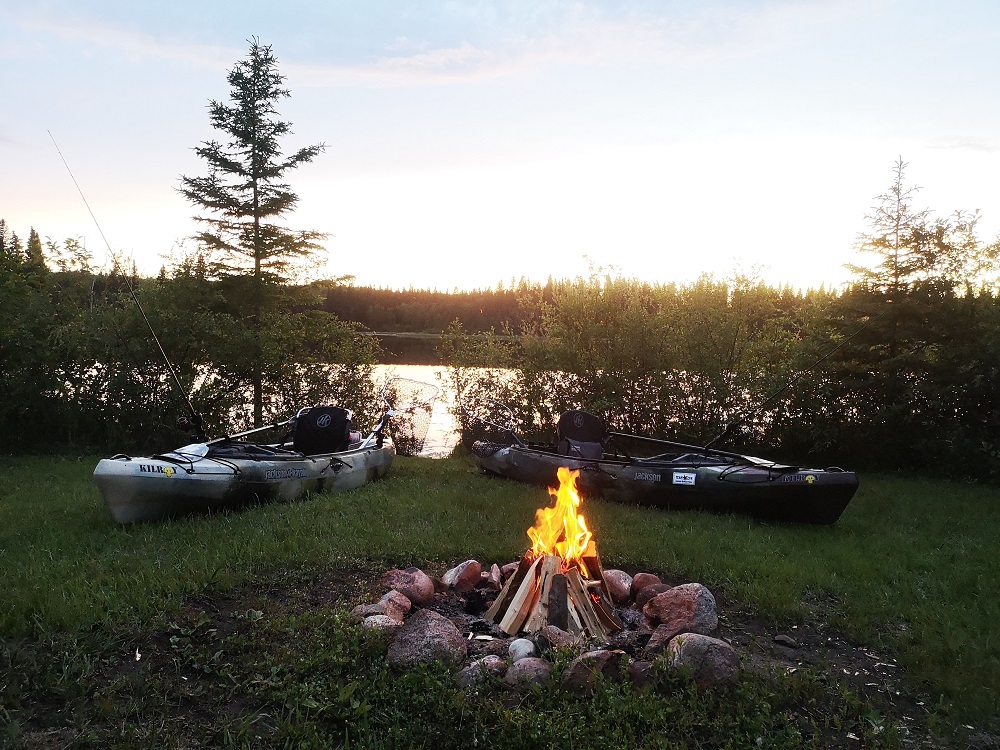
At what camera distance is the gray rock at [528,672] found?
3.99 metres

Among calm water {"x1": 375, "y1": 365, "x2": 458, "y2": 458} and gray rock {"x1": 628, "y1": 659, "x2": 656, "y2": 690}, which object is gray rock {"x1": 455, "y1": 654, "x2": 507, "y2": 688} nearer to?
gray rock {"x1": 628, "y1": 659, "x2": 656, "y2": 690}

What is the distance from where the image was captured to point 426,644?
425 centimetres

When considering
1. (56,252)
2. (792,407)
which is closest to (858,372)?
(792,407)

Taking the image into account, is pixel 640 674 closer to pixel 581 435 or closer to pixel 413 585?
pixel 413 585

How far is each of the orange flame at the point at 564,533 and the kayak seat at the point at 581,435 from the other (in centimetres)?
370

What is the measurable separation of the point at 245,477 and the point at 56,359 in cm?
594

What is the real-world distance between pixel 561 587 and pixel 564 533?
0.63 metres

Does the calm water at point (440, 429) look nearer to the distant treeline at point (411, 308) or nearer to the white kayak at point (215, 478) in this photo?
the white kayak at point (215, 478)

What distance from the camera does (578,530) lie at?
546cm

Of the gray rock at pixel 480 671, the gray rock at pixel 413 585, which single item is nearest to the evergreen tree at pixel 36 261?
the gray rock at pixel 413 585

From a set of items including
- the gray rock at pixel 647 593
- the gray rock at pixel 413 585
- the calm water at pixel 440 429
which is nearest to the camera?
the gray rock at pixel 413 585

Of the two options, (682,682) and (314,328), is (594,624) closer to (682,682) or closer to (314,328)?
(682,682)

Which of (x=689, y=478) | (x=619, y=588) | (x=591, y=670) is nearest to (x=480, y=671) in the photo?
(x=591, y=670)

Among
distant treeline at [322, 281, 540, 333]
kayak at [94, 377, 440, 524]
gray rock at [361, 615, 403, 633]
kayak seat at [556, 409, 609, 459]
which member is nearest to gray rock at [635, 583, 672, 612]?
gray rock at [361, 615, 403, 633]
